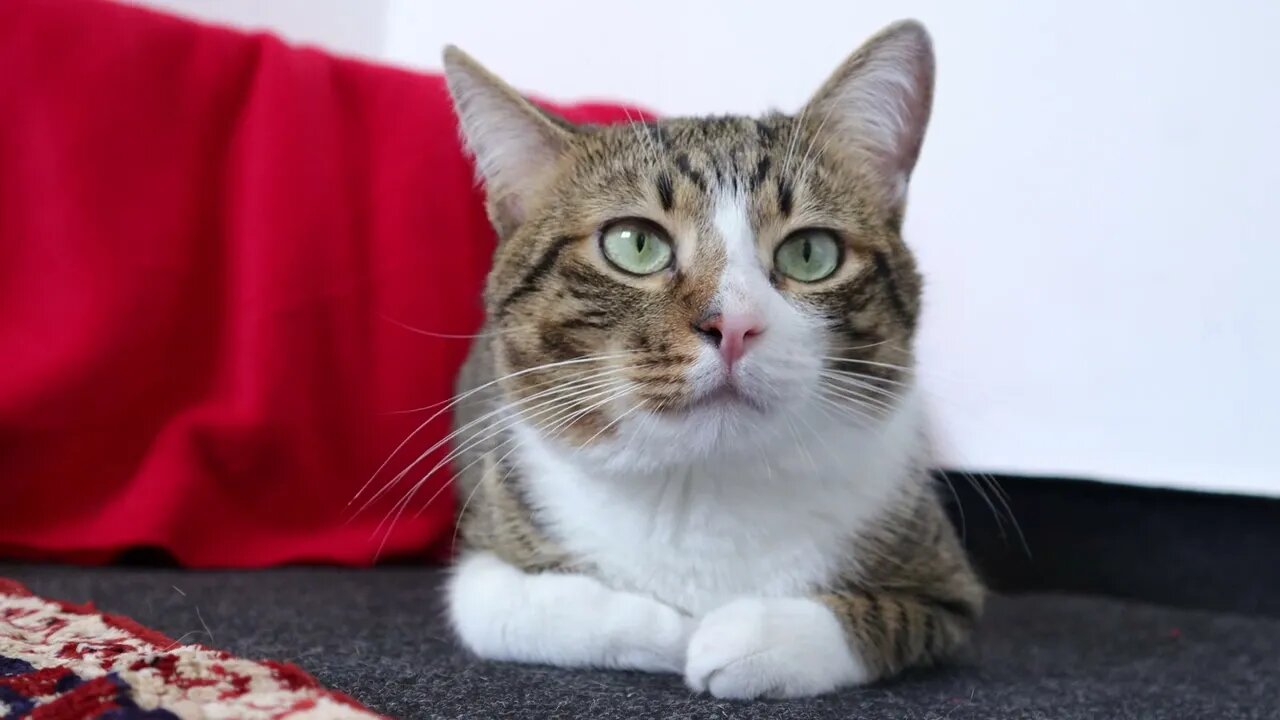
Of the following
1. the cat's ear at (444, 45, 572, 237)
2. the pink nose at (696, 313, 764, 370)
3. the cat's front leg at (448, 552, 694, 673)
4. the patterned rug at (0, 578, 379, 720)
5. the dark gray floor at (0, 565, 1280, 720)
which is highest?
the cat's ear at (444, 45, 572, 237)

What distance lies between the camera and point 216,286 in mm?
1539

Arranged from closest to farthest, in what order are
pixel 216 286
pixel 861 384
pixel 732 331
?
1. pixel 732 331
2. pixel 861 384
3. pixel 216 286

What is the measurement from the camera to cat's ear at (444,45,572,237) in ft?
3.50

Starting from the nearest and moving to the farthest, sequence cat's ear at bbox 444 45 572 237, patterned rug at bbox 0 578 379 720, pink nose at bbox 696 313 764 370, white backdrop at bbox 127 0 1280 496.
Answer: patterned rug at bbox 0 578 379 720, pink nose at bbox 696 313 764 370, cat's ear at bbox 444 45 572 237, white backdrop at bbox 127 0 1280 496

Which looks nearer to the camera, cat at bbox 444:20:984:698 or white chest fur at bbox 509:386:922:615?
cat at bbox 444:20:984:698

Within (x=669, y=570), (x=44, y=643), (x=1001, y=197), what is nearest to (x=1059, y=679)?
(x=669, y=570)

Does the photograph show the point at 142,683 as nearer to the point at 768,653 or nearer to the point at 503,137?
the point at 768,653

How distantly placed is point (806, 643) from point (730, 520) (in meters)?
0.15

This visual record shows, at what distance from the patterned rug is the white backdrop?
1233 mm

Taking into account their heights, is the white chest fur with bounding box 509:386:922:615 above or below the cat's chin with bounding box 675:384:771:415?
below

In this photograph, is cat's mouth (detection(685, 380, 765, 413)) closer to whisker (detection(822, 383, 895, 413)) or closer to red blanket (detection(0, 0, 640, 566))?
whisker (detection(822, 383, 895, 413))

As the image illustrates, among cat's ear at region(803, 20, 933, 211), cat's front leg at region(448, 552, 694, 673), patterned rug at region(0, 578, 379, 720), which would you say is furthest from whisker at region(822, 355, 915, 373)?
patterned rug at region(0, 578, 379, 720)

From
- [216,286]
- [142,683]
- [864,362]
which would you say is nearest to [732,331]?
[864,362]

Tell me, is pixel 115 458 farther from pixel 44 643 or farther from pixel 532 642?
pixel 532 642
